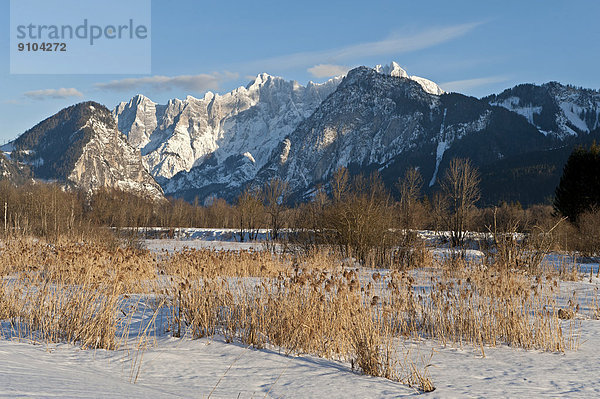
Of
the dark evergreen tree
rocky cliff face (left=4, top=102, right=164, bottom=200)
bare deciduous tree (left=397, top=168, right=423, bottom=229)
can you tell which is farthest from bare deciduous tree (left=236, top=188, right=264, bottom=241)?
rocky cliff face (left=4, top=102, right=164, bottom=200)

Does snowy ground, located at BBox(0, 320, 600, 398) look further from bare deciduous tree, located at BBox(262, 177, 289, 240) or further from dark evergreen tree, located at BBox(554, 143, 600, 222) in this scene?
dark evergreen tree, located at BBox(554, 143, 600, 222)

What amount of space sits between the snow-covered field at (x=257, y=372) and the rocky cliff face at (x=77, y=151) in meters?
170

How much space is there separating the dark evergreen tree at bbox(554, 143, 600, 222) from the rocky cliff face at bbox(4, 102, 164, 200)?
151535 mm

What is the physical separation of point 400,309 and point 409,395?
7.57 feet

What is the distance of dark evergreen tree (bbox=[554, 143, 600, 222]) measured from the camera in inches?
1273

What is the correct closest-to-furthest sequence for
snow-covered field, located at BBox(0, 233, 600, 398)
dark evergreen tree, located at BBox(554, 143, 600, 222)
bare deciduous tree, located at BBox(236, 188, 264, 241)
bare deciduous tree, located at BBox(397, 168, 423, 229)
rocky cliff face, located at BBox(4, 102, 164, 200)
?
snow-covered field, located at BBox(0, 233, 600, 398)
bare deciduous tree, located at BBox(397, 168, 423, 229)
dark evergreen tree, located at BBox(554, 143, 600, 222)
bare deciduous tree, located at BBox(236, 188, 264, 241)
rocky cliff face, located at BBox(4, 102, 164, 200)

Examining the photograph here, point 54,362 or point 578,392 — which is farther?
point 54,362

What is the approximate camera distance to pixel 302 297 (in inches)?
220

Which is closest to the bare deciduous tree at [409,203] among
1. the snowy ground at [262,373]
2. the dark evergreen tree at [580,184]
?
the dark evergreen tree at [580,184]

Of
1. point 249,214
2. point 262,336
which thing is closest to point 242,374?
point 262,336

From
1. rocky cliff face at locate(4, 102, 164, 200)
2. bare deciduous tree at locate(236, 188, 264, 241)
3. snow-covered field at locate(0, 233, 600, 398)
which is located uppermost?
rocky cliff face at locate(4, 102, 164, 200)

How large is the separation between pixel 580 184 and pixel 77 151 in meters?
183

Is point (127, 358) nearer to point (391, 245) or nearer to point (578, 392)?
point (578, 392)

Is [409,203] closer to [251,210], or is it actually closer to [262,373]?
[251,210]
